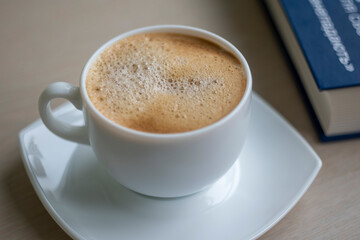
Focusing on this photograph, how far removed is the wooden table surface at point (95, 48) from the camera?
2.26 ft

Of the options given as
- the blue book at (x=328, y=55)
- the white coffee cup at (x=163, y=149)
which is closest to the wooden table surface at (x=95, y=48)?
the blue book at (x=328, y=55)

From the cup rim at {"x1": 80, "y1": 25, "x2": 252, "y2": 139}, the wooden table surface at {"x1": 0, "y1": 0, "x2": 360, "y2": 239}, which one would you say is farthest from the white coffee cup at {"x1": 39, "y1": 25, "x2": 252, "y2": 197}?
the wooden table surface at {"x1": 0, "y1": 0, "x2": 360, "y2": 239}

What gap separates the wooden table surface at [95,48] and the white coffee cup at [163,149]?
144mm

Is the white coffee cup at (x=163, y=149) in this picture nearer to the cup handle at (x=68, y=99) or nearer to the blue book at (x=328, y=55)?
the cup handle at (x=68, y=99)

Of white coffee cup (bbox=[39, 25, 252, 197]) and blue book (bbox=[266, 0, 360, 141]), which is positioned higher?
white coffee cup (bbox=[39, 25, 252, 197])

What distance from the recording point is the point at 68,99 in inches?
25.9

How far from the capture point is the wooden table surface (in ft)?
2.26

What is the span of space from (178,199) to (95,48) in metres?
0.48

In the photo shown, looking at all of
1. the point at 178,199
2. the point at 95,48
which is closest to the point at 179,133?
the point at 178,199

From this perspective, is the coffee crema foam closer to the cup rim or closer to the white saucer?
the cup rim

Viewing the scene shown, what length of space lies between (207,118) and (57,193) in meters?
0.26

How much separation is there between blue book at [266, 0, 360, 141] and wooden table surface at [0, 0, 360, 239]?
33 mm

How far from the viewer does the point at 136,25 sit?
1.07 m

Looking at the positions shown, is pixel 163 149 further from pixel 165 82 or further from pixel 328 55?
pixel 328 55
